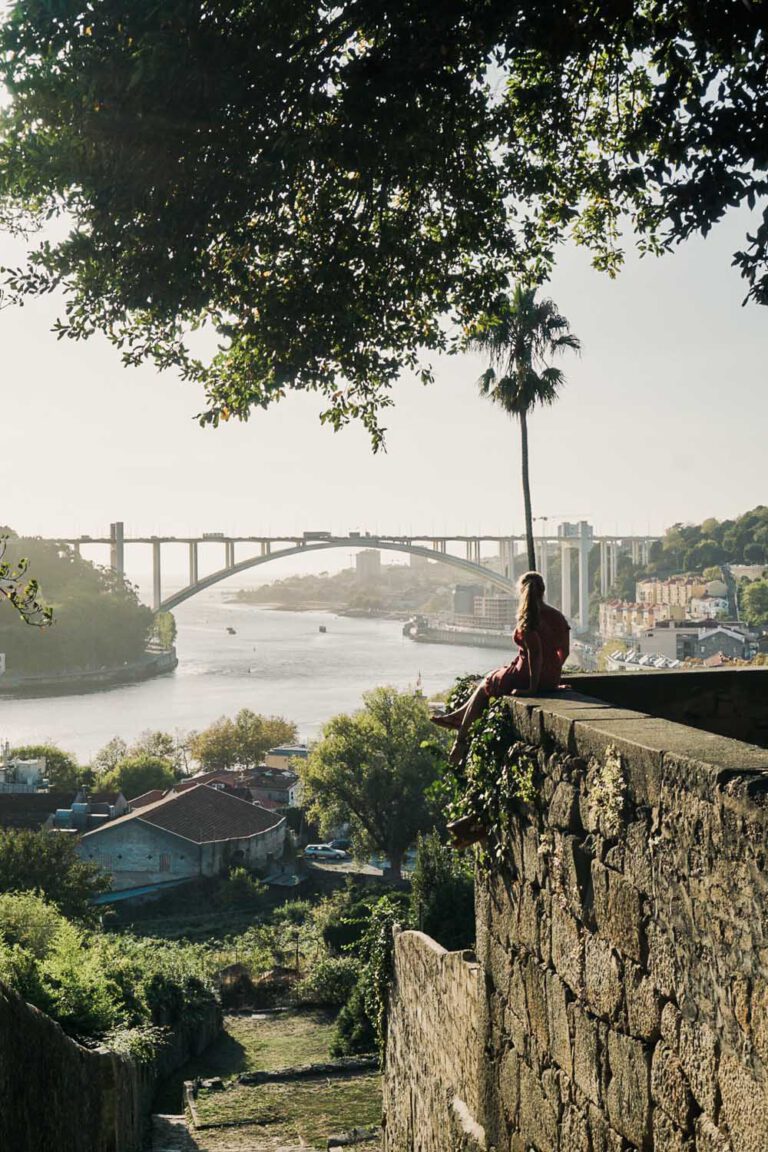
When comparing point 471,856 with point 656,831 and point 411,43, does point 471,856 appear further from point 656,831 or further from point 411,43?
point 411,43

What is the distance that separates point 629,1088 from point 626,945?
0.28 meters

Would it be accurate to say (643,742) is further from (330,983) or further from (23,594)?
(330,983)

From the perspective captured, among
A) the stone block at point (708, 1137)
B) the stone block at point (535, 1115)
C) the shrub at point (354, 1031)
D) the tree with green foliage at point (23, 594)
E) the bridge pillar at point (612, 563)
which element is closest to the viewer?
the stone block at point (708, 1137)

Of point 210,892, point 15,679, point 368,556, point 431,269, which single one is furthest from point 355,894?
point 368,556

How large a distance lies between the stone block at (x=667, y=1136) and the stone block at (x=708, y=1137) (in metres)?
0.03

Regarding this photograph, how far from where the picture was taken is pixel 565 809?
2.58 metres

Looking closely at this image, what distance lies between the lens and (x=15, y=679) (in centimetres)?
5938

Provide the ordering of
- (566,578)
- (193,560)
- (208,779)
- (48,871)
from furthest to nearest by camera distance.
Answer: (566,578)
(193,560)
(208,779)
(48,871)

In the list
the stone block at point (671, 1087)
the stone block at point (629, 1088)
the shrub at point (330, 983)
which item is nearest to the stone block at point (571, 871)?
the stone block at point (629, 1088)

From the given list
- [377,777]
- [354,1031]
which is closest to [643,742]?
[354,1031]

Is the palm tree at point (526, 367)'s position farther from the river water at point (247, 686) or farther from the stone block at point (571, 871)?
the river water at point (247, 686)

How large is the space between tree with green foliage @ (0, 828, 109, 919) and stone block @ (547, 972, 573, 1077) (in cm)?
1528

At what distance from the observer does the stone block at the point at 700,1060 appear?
6.25 ft

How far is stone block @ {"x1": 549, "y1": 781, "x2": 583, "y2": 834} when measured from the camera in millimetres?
2525
